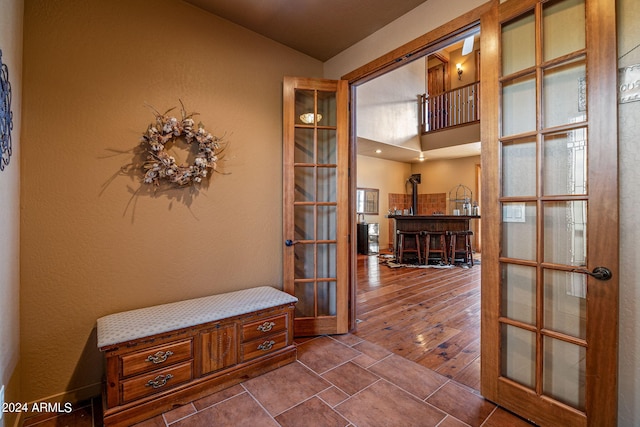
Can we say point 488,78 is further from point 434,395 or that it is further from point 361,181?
point 361,181

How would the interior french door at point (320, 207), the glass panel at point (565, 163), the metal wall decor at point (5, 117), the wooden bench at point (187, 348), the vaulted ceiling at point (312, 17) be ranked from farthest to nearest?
the interior french door at point (320, 207), the vaulted ceiling at point (312, 17), the wooden bench at point (187, 348), the glass panel at point (565, 163), the metal wall decor at point (5, 117)

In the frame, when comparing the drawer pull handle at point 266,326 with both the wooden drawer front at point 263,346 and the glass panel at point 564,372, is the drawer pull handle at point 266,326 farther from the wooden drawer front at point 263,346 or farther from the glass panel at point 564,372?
the glass panel at point 564,372

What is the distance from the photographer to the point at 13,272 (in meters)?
1.58

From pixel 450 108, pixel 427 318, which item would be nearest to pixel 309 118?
pixel 427 318

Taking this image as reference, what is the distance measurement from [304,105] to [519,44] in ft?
5.70

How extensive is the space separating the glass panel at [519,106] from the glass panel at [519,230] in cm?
47

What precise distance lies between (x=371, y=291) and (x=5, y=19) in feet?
14.2

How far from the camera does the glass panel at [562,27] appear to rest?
1509 millimetres

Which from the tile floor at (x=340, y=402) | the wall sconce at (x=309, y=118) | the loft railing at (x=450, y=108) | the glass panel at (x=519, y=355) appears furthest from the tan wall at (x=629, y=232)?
the loft railing at (x=450, y=108)

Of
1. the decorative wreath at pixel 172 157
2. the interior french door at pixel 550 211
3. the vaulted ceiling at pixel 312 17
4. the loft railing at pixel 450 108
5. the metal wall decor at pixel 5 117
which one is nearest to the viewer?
the metal wall decor at pixel 5 117

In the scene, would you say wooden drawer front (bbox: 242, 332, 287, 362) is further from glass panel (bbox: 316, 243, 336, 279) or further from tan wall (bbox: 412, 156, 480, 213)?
tan wall (bbox: 412, 156, 480, 213)

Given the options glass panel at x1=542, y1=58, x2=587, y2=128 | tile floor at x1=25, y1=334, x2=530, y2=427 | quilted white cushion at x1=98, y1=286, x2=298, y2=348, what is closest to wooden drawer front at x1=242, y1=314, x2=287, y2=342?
quilted white cushion at x1=98, y1=286, x2=298, y2=348

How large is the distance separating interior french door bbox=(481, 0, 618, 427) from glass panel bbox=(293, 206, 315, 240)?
151 cm

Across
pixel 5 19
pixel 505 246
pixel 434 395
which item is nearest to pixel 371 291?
pixel 434 395
